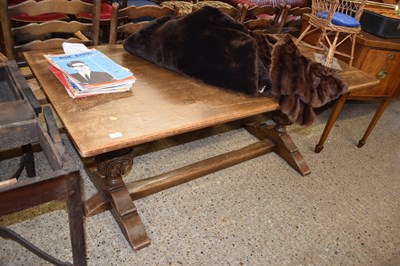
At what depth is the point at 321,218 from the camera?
175 centimetres

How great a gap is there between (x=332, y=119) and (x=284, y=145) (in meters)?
0.36

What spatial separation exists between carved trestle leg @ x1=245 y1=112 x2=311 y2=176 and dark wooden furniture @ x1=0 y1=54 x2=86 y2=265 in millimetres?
1423

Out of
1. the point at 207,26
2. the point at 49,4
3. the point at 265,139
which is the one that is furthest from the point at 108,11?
the point at 265,139

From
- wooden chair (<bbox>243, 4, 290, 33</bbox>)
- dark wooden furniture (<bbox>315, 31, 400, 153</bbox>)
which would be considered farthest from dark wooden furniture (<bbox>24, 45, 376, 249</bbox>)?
wooden chair (<bbox>243, 4, 290, 33</bbox>)

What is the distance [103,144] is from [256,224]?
3.18ft

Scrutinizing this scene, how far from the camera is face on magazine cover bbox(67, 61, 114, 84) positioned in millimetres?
1221

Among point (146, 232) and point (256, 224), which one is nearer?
point (146, 232)

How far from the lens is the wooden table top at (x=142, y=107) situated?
3.40ft

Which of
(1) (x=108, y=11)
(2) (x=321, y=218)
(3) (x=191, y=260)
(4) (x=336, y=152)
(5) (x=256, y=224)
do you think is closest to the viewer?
(3) (x=191, y=260)

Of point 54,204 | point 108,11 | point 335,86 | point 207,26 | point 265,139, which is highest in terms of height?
point 207,26

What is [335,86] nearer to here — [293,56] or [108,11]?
[293,56]

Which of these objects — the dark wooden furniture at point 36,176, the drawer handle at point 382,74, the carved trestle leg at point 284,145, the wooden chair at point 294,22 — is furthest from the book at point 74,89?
the drawer handle at point 382,74

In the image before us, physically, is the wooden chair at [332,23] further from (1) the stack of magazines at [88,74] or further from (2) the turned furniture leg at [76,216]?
(2) the turned furniture leg at [76,216]

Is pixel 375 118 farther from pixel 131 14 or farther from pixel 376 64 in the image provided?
pixel 131 14
